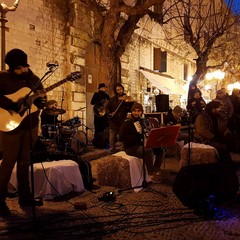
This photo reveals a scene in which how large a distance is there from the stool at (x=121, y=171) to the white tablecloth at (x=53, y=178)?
773mm

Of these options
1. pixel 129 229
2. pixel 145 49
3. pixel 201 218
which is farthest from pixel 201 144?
pixel 145 49

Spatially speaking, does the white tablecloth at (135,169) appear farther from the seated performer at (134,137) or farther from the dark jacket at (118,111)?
the dark jacket at (118,111)

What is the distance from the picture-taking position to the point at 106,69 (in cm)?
1199

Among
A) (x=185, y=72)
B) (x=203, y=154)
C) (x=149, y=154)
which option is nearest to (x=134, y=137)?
(x=149, y=154)

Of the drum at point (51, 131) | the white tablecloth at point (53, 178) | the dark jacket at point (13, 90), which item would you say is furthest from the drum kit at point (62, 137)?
the dark jacket at point (13, 90)

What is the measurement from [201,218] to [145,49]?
15.9m

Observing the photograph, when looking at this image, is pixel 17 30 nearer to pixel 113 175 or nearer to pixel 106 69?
pixel 106 69

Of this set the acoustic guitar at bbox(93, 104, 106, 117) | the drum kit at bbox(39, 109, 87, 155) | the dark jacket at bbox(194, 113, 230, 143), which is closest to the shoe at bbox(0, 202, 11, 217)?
the drum kit at bbox(39, 109, 87, 155)

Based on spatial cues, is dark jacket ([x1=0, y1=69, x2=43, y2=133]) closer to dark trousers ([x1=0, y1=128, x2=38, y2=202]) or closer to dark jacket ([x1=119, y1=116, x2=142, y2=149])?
dark trousers ([x1=0, y1=128, x2=38, y2=202])

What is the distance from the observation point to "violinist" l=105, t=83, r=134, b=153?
9570 millimetres

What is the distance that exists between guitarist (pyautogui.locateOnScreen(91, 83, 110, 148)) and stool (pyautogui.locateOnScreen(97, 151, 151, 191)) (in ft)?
13.2

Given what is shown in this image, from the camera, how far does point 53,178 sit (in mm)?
5941

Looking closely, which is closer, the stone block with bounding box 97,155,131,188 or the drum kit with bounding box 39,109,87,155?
the stone block with bounding box 97,155,131,188

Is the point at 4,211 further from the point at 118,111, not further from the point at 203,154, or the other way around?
the point at 118,111
